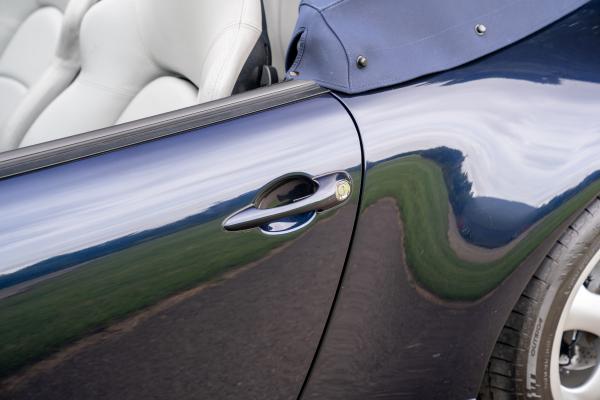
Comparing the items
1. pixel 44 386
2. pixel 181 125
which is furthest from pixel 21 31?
pixel 44 386

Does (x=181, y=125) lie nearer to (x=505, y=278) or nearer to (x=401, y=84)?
(x=401, y=84)

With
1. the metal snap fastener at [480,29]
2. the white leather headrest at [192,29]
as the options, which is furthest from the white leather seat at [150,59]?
the metal snap fastener at [480,29]

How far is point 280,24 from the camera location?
176 centimetres

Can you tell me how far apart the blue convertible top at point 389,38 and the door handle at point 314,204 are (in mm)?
174

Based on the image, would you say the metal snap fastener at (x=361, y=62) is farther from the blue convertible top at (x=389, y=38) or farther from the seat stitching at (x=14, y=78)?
the seat stitching at (x=14, y=78)

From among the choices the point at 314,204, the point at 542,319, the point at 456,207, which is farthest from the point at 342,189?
the point at 542,319

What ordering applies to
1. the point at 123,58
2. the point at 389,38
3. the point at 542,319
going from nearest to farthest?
the point at 389,38 < the point at 542,319 < the point at 123,58

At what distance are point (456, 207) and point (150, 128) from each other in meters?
0.52

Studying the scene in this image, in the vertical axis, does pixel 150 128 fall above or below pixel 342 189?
above

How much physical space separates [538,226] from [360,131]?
0.38 metres

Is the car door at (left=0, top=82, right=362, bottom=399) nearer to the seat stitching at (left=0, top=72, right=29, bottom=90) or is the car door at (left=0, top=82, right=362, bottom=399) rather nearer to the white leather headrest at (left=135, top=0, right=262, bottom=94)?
the white leather headrest at (left=135, top=0, right=262, bottom=94)

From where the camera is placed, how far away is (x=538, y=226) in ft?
4.74

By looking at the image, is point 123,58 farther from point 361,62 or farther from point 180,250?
point 180,250

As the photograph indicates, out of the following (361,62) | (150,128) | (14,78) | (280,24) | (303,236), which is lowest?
(303,236)
